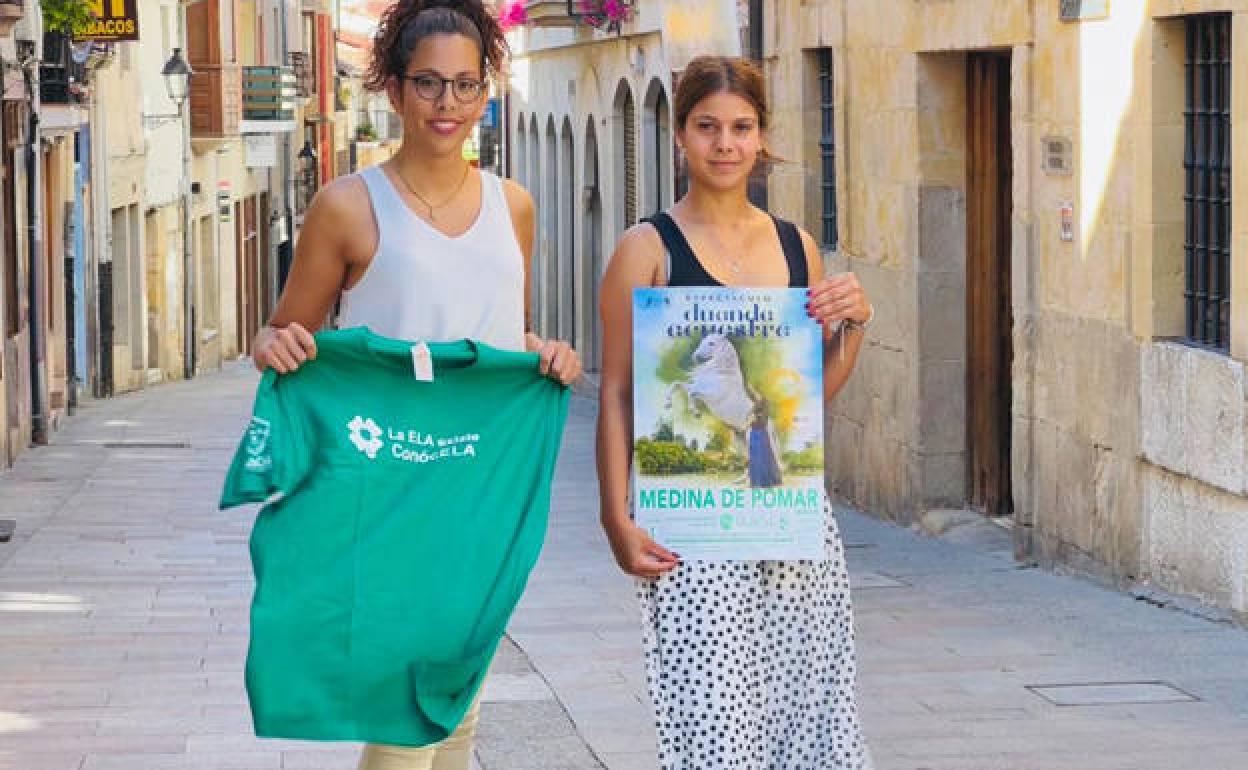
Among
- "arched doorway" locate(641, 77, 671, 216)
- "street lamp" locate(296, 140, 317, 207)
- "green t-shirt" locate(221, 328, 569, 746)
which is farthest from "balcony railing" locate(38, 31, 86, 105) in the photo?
"street lamp" locate(296, 140, 317, 207)

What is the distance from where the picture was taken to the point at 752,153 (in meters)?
4.95

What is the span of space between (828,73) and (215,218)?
24267mm

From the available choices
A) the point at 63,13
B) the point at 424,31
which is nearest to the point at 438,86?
the point at 424,31

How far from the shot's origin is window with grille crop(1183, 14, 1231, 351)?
1024 cm

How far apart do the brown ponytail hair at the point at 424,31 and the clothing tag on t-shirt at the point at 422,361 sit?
21.1 inches

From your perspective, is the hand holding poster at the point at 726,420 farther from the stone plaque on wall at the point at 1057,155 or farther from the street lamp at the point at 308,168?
the street lamp at the point at 308,168

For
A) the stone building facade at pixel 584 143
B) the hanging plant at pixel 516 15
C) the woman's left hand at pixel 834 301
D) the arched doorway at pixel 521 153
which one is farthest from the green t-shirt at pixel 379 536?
the arched doorway at pixel 521 153

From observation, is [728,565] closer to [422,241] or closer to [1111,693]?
[422,241]

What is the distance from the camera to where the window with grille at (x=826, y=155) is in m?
17.0

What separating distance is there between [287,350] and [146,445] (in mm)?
17406

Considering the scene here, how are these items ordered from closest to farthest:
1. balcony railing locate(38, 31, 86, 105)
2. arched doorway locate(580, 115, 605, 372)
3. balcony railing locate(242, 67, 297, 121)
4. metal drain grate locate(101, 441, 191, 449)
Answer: metal drain grate locate(101, 441, 191, 449) < balcony railing locate(38, 31, 86, 105) < arched doorway locate(580, 115, 605, 372) < balcony railing locate(242, 67, 297, 121)

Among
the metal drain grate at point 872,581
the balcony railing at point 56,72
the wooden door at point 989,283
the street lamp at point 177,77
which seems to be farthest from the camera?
the street lamp at point 177,77

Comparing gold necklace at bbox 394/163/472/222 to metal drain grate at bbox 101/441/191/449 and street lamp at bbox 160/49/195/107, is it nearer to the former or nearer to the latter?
metal drain grate at bbox 101/441/191/449

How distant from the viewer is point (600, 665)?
342 inches
